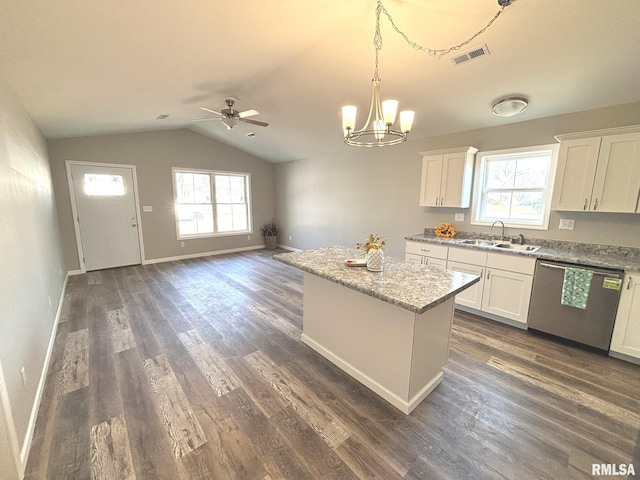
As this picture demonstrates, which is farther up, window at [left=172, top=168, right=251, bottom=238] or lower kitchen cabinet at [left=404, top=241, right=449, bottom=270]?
window at [left=172, top=168, right=251, bottom=238]

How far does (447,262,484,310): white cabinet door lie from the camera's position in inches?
128

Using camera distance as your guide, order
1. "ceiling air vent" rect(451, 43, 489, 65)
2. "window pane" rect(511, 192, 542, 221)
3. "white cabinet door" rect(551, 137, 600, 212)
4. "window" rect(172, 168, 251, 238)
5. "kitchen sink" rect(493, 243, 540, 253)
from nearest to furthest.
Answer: "ceiling air vent" rect(451, 43, 489, 65), "white cabinet door" rect(551, 137, 600, 212), "kitchen sink" rect(493, 243, 540, 253), "window pane" rect(511, 192, 542, 221), "window" rect(172, 168, 251, 238)

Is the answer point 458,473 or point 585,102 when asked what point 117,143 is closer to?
point 458,473

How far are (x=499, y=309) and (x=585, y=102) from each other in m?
2.35

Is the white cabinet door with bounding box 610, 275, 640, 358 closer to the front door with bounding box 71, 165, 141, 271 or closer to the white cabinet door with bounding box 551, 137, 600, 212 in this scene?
the white cabinet door with bounding box 551, 137, 600, 212

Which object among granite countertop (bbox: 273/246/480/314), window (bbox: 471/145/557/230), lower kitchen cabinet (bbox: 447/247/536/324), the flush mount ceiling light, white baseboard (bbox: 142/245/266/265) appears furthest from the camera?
white baseboard (bbox: 142/245/266/265)

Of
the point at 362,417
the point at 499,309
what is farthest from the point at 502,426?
the point at 499,309

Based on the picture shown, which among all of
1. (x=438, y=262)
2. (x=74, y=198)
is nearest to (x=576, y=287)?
(x=438, y=262)

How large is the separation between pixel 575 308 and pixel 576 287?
0.73 ft

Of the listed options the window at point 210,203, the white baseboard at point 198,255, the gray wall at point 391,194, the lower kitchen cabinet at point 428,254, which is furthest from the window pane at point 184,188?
the lower kitchen cabinet at point 428,254

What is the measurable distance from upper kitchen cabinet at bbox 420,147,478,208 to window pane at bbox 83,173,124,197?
18.7 ft

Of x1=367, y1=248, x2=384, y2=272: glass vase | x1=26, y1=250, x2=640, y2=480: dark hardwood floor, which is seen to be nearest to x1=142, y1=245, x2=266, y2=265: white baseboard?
x1=26, y1=250, x2=640, y2=480: dark hardwood floor

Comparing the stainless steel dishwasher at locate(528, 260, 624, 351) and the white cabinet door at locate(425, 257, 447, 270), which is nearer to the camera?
the stainless steel dishwasher at locate(528, 260, 624, 351)

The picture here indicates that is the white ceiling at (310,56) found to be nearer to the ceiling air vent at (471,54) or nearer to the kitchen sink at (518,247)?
the ceiling air vent at (471,54)
